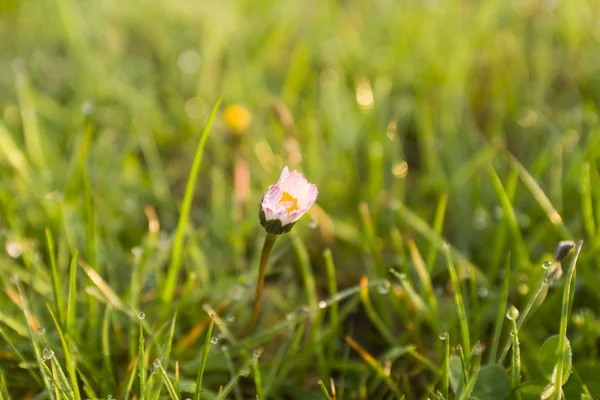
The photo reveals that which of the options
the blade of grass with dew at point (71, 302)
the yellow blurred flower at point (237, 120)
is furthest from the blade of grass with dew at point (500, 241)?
the blade of grass with dew at point (71, 302)

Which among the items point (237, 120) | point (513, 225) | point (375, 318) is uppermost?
point (237, 120)

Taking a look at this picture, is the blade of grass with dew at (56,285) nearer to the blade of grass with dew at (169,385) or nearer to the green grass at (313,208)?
the green grass at (313,208)

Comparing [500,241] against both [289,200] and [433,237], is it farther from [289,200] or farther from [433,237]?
A: [289,200]

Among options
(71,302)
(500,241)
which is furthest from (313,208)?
(71,302)

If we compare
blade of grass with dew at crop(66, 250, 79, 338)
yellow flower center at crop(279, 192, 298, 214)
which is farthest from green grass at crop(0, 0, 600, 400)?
yellow flower center at crop(279, 192, 298, 214)

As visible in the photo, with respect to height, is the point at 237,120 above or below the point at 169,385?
above

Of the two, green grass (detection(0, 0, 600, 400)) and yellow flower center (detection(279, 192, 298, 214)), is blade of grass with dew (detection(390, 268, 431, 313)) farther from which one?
yellow flower center (detection(279, 192, 298, 214))

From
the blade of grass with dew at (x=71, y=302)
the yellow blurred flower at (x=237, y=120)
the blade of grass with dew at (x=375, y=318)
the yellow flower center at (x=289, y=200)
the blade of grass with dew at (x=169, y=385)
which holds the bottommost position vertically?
the blade of grass with dew at (x=375, y=318)

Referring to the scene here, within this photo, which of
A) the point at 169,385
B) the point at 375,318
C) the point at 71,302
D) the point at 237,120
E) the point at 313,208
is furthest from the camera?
the point at 237,120

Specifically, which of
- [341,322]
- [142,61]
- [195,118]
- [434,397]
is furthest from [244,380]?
[142,61]
